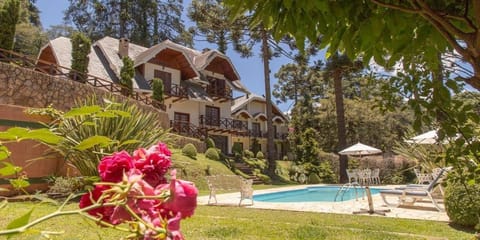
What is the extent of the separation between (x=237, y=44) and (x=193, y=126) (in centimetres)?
652

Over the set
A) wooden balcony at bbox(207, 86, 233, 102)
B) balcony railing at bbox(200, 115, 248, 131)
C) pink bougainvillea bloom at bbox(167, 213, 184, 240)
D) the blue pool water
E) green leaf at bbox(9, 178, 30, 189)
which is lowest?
the blue pool water

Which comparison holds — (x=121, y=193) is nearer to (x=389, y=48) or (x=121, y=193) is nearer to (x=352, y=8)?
(x=352, y=8)

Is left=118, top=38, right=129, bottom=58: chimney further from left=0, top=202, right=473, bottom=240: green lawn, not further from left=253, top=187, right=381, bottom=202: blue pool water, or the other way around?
left=0, top=202, right=473, bottom=240: green lawn

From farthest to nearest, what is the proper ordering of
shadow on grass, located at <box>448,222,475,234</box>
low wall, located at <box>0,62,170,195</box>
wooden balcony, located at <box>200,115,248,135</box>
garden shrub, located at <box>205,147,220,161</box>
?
wooden balcony, located at <box>200,115,248,135</box> < garden shrub, located at <box>205,147,220,161</box> < low wall, located at <box>0,62,170,195</box> < shadow on grass, located at <box>448,222,475,234</box>

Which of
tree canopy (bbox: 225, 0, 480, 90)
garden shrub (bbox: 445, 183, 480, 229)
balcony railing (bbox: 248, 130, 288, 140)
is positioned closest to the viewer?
tree canopy (bbox: 225, 0, 480, 90)

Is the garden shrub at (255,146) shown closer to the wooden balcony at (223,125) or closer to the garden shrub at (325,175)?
the wooden balcony at (223,125)

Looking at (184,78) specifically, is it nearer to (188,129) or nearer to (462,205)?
(188,129)

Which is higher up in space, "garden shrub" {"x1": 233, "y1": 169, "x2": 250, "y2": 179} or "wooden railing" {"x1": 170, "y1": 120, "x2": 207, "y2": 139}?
"wooden railing" {"x1": 170, "y1": 120, "x2": 207, "y2": 139}

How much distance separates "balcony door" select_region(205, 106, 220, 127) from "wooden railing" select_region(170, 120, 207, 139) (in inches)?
81.5

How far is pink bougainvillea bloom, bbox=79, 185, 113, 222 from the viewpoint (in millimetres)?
640

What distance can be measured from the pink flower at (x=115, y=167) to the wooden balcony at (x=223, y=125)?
1043 inches

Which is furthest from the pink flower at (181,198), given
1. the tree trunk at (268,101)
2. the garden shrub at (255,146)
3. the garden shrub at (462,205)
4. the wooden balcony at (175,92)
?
the garden shrub at (255,146)

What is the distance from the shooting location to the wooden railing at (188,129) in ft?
79.3

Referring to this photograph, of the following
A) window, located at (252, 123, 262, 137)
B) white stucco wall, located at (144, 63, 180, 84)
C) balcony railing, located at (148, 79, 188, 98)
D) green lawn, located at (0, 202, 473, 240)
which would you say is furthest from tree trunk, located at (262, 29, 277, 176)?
green lawn, located at (0, 202, 473, 240)
